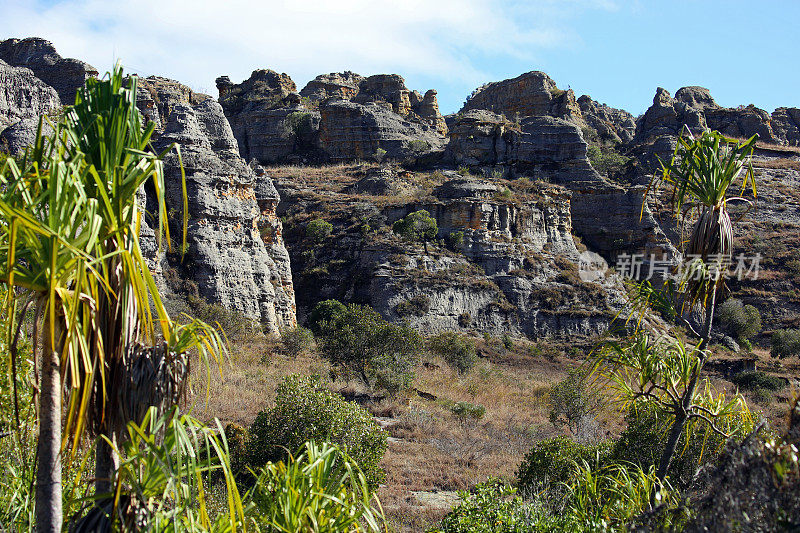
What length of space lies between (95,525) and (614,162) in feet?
173

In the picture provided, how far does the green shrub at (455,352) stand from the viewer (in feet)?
85.3

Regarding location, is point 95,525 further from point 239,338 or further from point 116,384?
point 239,338

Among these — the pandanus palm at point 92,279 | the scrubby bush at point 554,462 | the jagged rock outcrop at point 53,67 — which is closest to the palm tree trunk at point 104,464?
the pandanus palm at point 92,279

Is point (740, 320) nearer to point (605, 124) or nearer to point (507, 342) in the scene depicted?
point (507, 342)

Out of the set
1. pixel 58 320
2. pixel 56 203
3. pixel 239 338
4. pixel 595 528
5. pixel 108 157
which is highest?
pixel 108 157

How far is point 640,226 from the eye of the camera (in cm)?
4091

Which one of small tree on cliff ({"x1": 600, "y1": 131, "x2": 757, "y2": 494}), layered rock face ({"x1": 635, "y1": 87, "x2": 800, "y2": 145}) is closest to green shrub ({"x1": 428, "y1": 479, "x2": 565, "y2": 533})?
small tree on cliff ({"x1": 600, "y1": 131, "x2": 757, "y2": 494})

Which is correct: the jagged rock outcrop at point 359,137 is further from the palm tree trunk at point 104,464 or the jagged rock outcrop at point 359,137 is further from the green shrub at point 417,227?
the palm tree trunk at point 104,464

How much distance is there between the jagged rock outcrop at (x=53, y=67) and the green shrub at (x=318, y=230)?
18.7 meters

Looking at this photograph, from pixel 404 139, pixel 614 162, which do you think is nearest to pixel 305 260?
pixel 404 139

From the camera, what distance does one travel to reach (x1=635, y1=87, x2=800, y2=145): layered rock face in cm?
5762

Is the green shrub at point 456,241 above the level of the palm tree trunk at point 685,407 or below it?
below

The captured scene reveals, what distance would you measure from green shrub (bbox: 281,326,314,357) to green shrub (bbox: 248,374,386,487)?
1197 cm

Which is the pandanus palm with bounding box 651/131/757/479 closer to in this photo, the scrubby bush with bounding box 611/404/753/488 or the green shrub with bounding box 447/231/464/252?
the scrubby bush with bounding box 611/404/753/488
